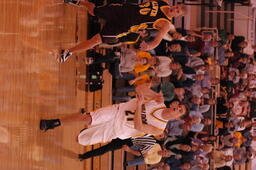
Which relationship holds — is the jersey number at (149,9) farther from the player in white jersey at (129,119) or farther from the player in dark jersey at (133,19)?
the player in white jersey at (129,119)

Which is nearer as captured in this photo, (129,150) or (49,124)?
(49,124)

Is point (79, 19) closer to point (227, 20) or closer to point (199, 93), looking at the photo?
point (199, 93)

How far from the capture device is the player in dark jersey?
4535mm

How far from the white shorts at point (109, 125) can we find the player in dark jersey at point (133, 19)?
828 millimetres

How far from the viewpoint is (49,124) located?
14.4 ft

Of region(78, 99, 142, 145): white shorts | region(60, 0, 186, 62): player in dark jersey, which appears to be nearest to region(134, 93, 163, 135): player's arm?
region(78, 99, 142, 145): white shorts

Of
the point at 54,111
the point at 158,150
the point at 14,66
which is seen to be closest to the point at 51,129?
the point at 54,111

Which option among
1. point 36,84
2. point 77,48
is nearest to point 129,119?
point 77,48

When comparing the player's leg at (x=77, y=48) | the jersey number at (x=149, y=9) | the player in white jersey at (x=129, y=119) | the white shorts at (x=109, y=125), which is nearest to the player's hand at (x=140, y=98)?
the player in white jersey at (x=129, y=119)

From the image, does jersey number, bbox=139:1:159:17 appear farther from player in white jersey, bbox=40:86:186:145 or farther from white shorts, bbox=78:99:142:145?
white shorts, bbox=78:99:142:145

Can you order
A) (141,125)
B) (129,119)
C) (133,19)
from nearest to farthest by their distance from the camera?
(141,125) < (129,119) < (133,19)

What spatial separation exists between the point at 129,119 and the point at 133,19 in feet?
4.28

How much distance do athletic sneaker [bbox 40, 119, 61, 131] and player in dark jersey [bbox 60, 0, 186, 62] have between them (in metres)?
0.81

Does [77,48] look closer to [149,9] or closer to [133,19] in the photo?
[133,19]
